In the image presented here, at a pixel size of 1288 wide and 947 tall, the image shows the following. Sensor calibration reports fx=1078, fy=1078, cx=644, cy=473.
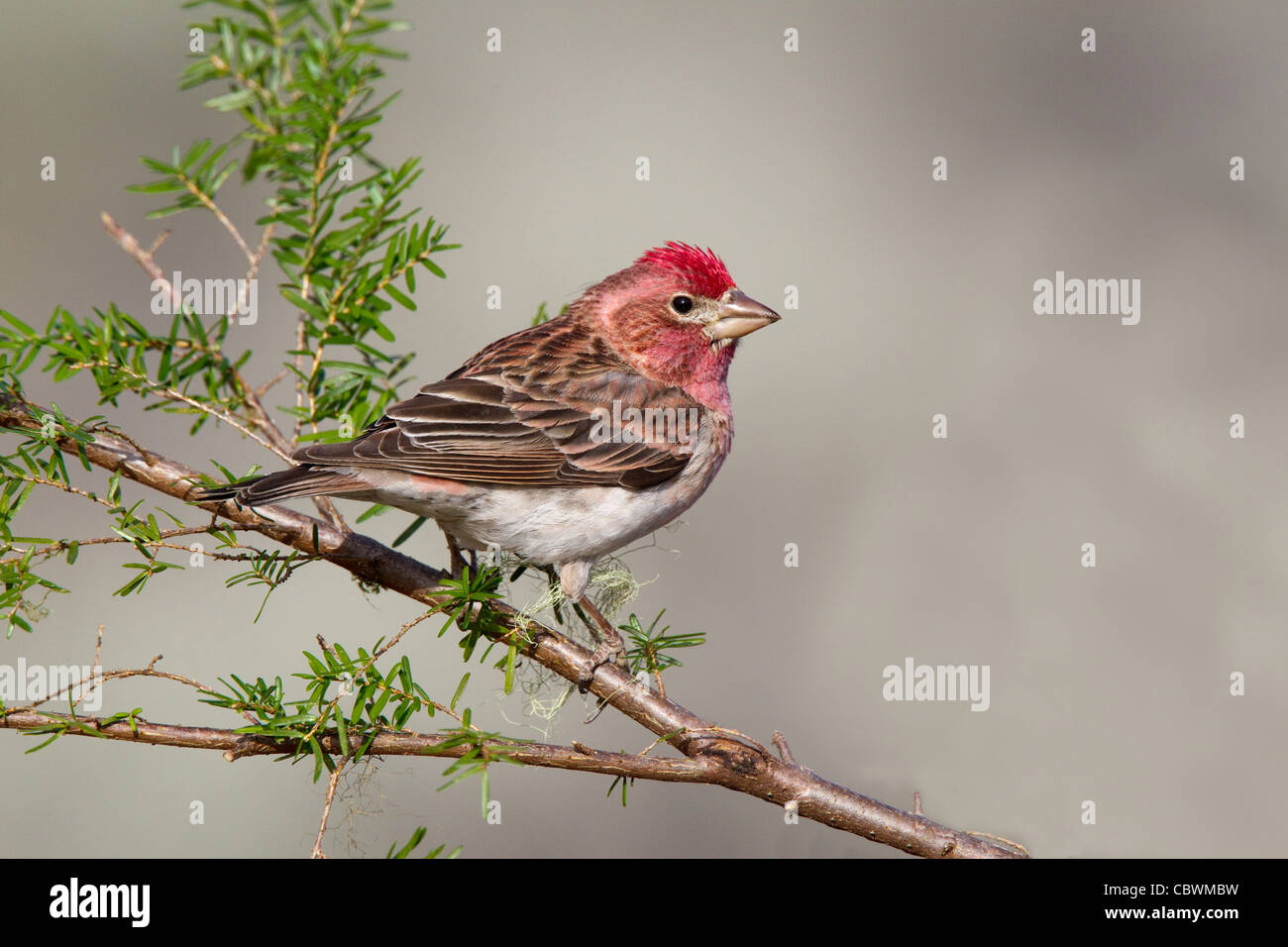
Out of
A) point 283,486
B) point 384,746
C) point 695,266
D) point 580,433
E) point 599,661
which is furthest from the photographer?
point 695,266

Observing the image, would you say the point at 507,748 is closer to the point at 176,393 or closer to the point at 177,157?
the point at 176,393

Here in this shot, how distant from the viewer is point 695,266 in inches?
144

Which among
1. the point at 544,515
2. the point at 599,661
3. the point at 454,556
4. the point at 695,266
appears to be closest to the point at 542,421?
the point at 544,515

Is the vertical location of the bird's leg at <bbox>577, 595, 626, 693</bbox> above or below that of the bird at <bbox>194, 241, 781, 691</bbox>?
below

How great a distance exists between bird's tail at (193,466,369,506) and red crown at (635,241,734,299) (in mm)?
1434

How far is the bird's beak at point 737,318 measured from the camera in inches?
142

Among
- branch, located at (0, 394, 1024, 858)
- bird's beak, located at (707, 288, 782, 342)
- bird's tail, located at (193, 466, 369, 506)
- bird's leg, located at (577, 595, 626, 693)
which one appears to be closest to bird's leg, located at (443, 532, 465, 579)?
bird's leg, located at (577, 595, 626, 693)

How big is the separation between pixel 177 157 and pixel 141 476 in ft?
2.27

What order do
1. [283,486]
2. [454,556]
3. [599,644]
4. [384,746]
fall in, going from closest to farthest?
[384,746], [283,486], [599,644], [454,556]

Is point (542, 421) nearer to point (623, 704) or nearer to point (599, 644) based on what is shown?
point (599, 644)

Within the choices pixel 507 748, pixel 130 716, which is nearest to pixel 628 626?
pixel 507 748

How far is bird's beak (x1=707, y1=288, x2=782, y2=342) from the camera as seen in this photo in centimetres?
361

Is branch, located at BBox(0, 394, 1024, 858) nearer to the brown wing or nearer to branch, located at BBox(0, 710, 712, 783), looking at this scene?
branch, located at BBox(0, 710, 712, 783)

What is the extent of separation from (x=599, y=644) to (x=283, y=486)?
874 mm
